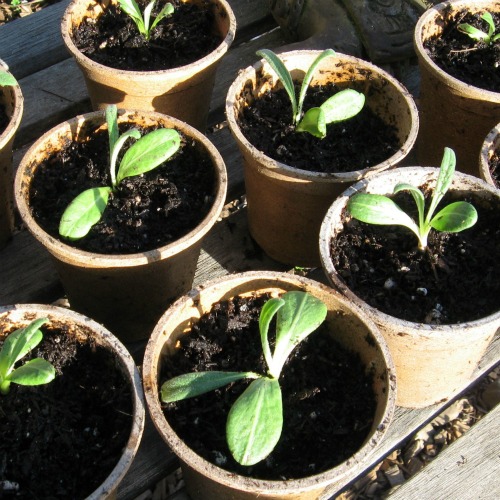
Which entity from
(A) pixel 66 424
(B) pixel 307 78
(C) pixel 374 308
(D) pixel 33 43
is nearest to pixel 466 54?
(B) pixel 307 78

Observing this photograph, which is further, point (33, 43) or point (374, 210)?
point (33, 43)

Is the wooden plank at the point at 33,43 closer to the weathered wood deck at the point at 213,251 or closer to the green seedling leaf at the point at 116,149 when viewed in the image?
the weathered wood deck at the point at 213,251

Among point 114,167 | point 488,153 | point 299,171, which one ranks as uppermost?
point 114,167

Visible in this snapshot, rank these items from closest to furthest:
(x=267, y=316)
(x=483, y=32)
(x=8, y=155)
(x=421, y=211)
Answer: (x=267, y=316) < (x=421, y=211) < (x=8, y=155) < (x=483, y=32)

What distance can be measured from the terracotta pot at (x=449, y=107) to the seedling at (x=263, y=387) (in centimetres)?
85

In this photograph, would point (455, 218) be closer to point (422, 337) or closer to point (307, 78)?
point (422, 337)

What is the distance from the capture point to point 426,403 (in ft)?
5.13

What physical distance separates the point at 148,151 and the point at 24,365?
54 centimetres

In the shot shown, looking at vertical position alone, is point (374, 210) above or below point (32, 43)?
below

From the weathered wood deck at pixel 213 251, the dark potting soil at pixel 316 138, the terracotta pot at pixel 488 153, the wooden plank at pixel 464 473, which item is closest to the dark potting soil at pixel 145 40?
the weathered wood deck at pixel 213 251

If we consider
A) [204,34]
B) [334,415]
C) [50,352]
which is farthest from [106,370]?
[204,34]

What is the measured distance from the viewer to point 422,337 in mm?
1328

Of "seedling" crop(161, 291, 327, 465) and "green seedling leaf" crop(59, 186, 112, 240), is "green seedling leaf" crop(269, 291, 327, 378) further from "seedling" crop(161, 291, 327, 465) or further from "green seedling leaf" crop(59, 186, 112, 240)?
"green seedling leaf" crop(59, 186, 112, 240)

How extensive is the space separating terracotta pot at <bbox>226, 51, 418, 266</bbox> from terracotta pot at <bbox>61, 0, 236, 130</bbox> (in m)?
0.13
